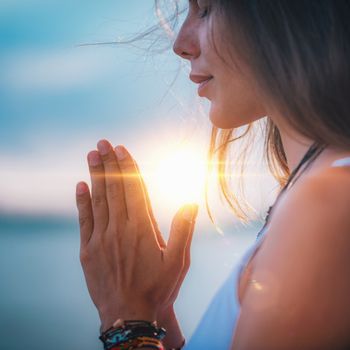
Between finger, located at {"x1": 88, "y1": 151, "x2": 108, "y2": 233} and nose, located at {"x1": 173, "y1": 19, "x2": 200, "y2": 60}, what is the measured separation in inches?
30.3

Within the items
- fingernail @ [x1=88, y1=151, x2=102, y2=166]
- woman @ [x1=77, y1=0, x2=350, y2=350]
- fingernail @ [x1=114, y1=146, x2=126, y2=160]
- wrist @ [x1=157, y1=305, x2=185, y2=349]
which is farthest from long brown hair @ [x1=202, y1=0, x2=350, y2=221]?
wrist @ [x1=157, y1=305, x2=185, y2=349]

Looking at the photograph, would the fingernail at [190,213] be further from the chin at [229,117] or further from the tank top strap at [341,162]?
the tank top strap at [341,162]

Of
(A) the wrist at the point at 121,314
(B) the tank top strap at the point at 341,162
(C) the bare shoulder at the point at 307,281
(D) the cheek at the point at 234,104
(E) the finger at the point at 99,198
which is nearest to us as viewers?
(C) the bare shoulder at the point at 307,281

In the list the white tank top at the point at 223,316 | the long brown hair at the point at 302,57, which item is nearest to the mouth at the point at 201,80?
the long brown hair at the point at 302,57

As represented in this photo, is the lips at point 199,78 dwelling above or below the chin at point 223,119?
above

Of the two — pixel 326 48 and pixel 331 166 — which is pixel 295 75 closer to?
pixel 326 48

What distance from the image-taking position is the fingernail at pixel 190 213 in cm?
262

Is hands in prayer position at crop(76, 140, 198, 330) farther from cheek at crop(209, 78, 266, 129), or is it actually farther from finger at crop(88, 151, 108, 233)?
cheek at crop(209, 78, 266, 129)

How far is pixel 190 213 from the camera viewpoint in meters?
2.64

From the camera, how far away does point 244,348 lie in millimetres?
1642

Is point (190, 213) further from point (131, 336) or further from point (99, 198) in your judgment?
point (131, 336)

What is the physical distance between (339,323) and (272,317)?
0.22 m

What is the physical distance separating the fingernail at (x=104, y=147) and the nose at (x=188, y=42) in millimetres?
676

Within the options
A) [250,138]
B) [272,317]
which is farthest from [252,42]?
[250,138]
